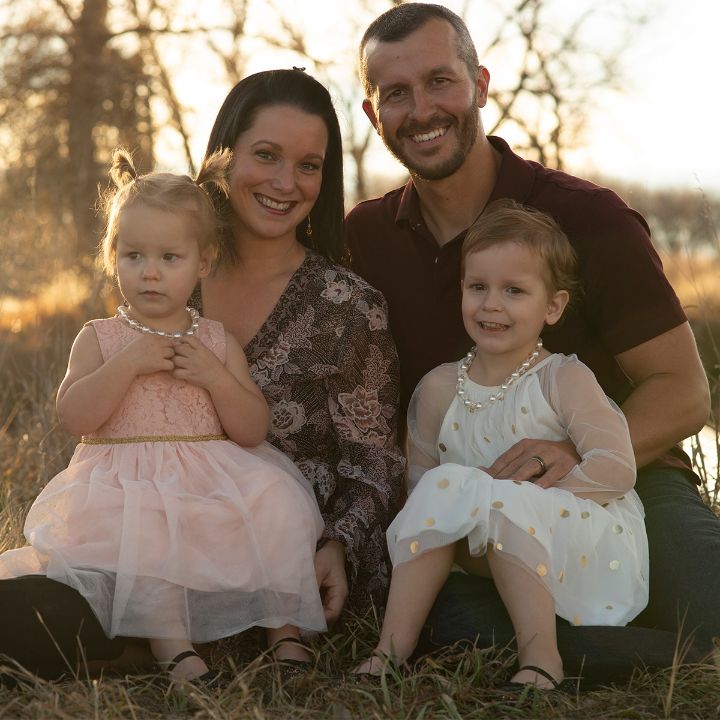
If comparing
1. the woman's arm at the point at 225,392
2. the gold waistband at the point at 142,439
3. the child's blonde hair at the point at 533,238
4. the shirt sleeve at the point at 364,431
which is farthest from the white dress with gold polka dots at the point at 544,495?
the gold waistband at the point at 142,439

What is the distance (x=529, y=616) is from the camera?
2887mm

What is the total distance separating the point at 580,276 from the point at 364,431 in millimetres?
847

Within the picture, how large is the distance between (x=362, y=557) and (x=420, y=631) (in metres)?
0.40

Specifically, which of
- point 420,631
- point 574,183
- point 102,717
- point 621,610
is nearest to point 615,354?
point 574,183

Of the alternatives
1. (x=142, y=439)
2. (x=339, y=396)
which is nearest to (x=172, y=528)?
(x=142, y=439)

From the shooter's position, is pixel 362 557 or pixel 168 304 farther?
pixel 362 557

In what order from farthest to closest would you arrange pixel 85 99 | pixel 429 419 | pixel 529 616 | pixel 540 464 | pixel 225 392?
pixel 85 99, pixel 429 419, pixel 225 392, pixel 540 464, pixel 529 616

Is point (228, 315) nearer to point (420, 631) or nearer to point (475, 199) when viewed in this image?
point (475, 199)

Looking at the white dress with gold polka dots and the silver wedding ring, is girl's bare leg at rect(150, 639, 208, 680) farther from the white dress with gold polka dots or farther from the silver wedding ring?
the silver wedding ring

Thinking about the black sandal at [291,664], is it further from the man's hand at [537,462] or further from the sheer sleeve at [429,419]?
the man's hand at [537,462]

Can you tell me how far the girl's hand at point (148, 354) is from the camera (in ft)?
10.3

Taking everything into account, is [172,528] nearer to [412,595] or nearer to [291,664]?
[291,664]

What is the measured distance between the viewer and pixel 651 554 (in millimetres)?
3314

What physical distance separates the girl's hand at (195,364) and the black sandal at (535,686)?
44.4 inches
